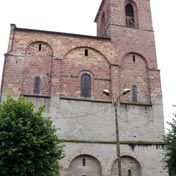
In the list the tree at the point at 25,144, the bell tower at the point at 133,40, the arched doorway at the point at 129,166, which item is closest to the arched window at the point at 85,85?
the bell tower at the point at 133,40

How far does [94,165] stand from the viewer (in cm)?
2138

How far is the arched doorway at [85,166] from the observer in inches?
824

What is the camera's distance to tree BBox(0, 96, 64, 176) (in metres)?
14.8

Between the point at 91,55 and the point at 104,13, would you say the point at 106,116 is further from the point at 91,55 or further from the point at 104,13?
the point at 104,13

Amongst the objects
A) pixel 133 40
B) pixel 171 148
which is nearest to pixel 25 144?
pixel 171 148

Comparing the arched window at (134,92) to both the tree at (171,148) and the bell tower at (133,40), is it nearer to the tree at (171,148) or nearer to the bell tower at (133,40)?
the bell tower at (133,40)

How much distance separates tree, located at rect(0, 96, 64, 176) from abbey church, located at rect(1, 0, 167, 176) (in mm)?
5189

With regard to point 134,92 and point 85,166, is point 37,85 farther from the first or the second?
point 134,92

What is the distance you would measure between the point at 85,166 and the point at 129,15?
619 inches

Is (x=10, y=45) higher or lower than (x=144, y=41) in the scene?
lower

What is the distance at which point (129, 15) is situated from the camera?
28703 millimetres

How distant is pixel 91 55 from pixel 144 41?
551cm

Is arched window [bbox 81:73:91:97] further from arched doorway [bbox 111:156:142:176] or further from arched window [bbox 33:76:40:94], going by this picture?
arched doorway [bbox 111:156:142:176]

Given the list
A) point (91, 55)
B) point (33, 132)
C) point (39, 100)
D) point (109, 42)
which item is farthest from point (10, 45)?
point (33, 132)
